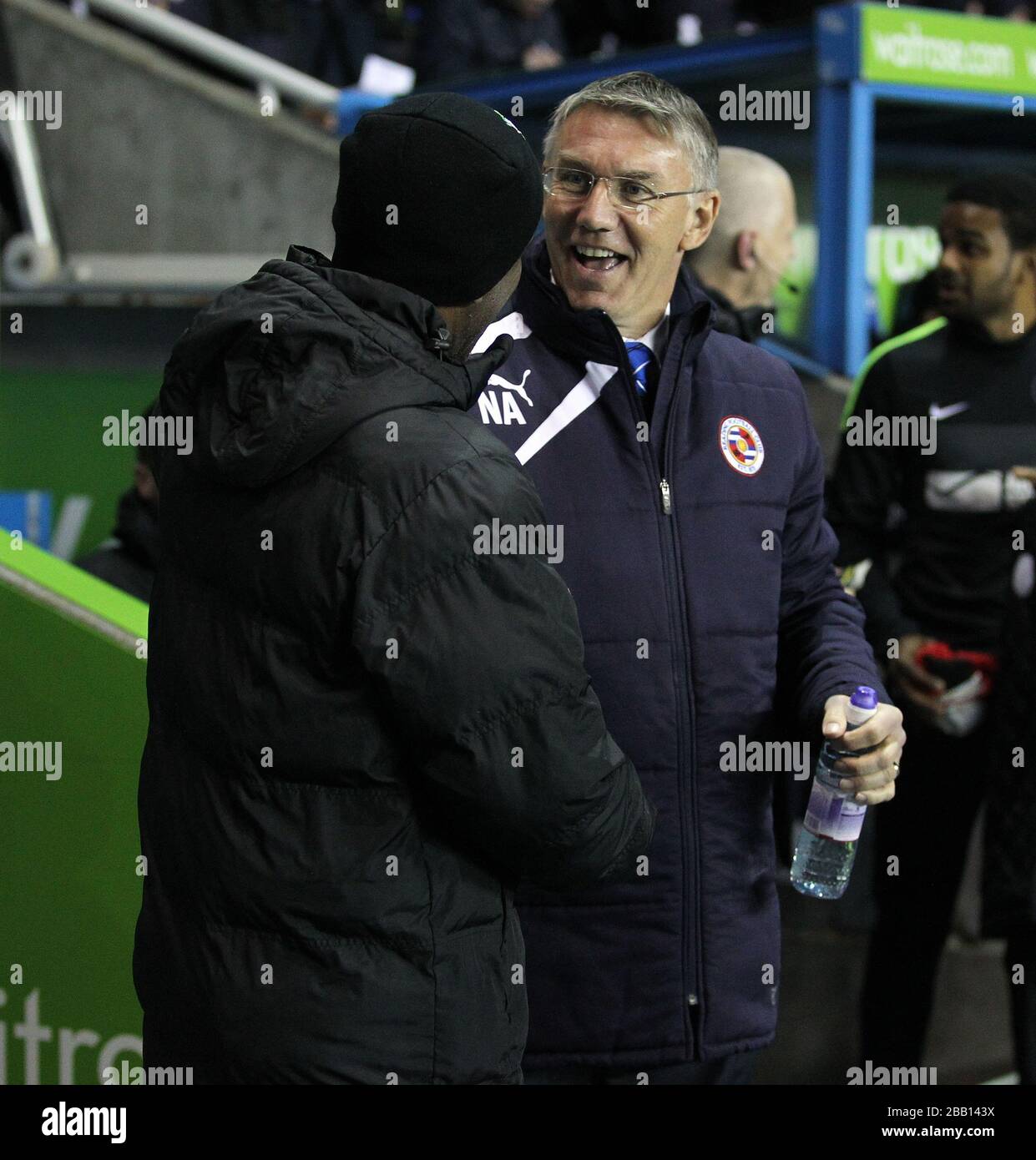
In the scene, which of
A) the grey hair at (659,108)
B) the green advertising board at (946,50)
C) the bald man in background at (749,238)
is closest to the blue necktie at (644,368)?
the grey hair at (659,108)

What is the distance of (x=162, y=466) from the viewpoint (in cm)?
198

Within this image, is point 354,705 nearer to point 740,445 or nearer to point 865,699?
point 865,699

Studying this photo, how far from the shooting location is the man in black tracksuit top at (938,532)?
4.04 m

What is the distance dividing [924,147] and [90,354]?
3602 millimetres

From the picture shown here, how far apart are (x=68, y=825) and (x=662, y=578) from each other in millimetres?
1166

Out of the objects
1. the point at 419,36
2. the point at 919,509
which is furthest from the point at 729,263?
the point at 419,36

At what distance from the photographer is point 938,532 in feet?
13.5

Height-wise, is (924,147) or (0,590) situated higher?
(924,147)

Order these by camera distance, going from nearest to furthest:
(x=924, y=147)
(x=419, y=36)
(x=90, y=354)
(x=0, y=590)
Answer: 1. (x=0, y=590)
2. (x=90, y=354)
3. (x=924, y=147)
4. (x=419, y=36)

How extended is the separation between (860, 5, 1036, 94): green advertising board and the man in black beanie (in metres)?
3.59

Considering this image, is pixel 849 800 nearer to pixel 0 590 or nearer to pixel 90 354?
pixel 0 590

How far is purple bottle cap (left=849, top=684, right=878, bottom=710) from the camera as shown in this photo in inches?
91.4

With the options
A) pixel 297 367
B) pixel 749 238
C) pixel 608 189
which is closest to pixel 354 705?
pixel 297 367

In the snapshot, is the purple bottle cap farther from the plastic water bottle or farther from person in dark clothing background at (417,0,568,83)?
person in dark clothing background at (417,0,568,83)
